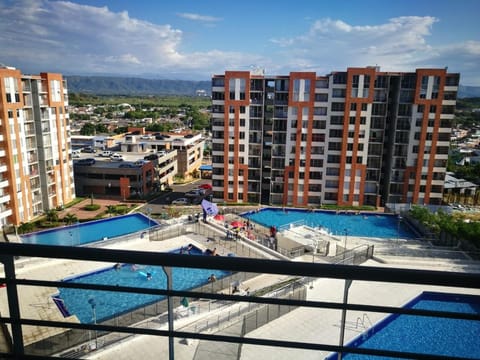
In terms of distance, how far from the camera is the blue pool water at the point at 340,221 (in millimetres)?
18922

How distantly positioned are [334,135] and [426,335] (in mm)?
15633

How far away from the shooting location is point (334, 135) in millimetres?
22891

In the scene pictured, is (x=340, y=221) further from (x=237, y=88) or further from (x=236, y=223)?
(x=237, y=88)

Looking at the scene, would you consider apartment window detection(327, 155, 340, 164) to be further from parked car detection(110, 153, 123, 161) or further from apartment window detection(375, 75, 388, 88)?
parked car detection(110, 153, 123, 161)

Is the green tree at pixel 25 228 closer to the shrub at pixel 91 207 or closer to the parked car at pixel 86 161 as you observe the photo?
the shrub at pixel 91 207

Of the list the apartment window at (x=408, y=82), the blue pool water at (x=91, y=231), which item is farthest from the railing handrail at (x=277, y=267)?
the apartment window at (x=408, y=82)

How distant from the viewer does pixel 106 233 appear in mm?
18594

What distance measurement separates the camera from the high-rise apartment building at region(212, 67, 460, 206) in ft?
72.8

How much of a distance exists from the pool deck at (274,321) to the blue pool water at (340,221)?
4.13 metres

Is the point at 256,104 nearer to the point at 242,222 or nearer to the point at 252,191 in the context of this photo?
the point at 252,191

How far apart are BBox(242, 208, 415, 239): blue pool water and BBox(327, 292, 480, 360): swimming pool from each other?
8.68 metres

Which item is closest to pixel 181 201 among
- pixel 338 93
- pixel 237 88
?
pixel 237 88

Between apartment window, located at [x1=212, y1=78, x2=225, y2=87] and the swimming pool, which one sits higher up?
apartment window, located at [x1=212, y1=78, x2=225, y2=87]

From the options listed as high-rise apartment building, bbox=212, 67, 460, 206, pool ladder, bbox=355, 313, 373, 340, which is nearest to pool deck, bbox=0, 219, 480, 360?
pool ladder, bbox=355, 313, 373, 340
